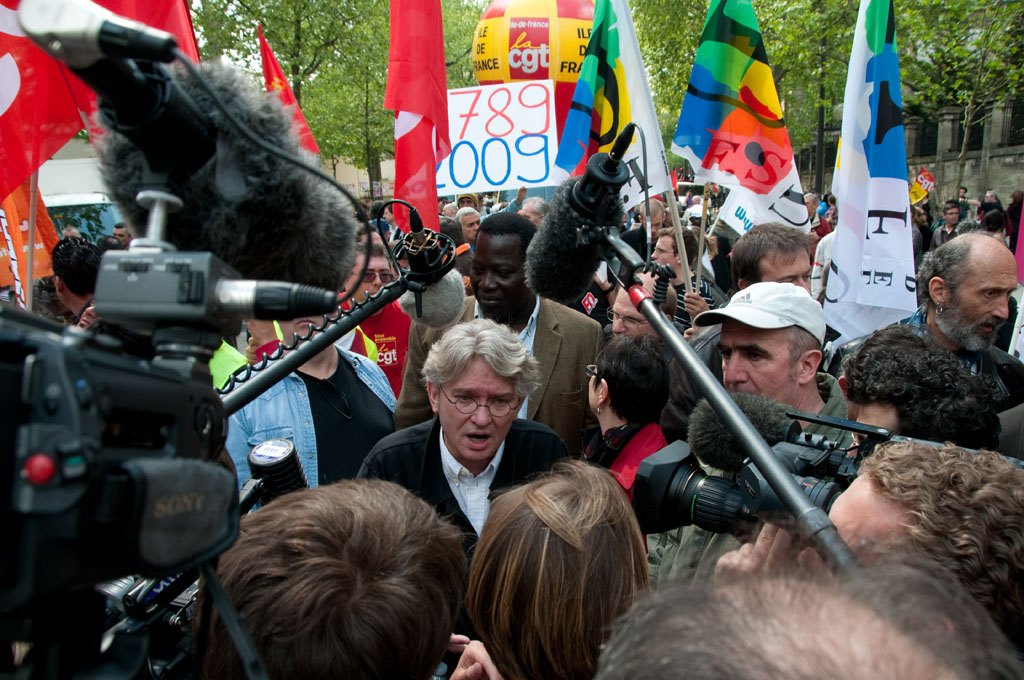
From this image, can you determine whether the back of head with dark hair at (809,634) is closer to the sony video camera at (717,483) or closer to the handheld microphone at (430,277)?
the sony video camera at (717,483)

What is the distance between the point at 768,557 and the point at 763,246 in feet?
9.97

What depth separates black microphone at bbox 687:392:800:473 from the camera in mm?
1741

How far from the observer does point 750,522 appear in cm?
150

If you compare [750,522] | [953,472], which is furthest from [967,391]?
[750,522]

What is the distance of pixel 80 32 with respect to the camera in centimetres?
78

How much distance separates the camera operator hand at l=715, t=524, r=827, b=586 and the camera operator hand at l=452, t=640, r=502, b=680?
564mm

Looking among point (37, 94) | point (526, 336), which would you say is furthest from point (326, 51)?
point (526, 336)

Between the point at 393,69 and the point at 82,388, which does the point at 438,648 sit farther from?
the point at 393,69

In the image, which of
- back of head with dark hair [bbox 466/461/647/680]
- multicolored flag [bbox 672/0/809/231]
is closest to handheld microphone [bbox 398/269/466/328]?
back of head with dark hair [bbox 466/461/647/680]

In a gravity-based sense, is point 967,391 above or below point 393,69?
below

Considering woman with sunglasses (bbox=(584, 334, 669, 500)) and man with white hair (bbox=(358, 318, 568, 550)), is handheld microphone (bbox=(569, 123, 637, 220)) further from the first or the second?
woman with sunglasses (bbox=(584, 334, 669, 500))

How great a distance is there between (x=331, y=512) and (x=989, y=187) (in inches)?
1200

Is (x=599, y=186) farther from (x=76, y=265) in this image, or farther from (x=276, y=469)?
(x=76, y=265)

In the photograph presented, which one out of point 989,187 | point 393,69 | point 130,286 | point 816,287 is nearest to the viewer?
point 130,286
